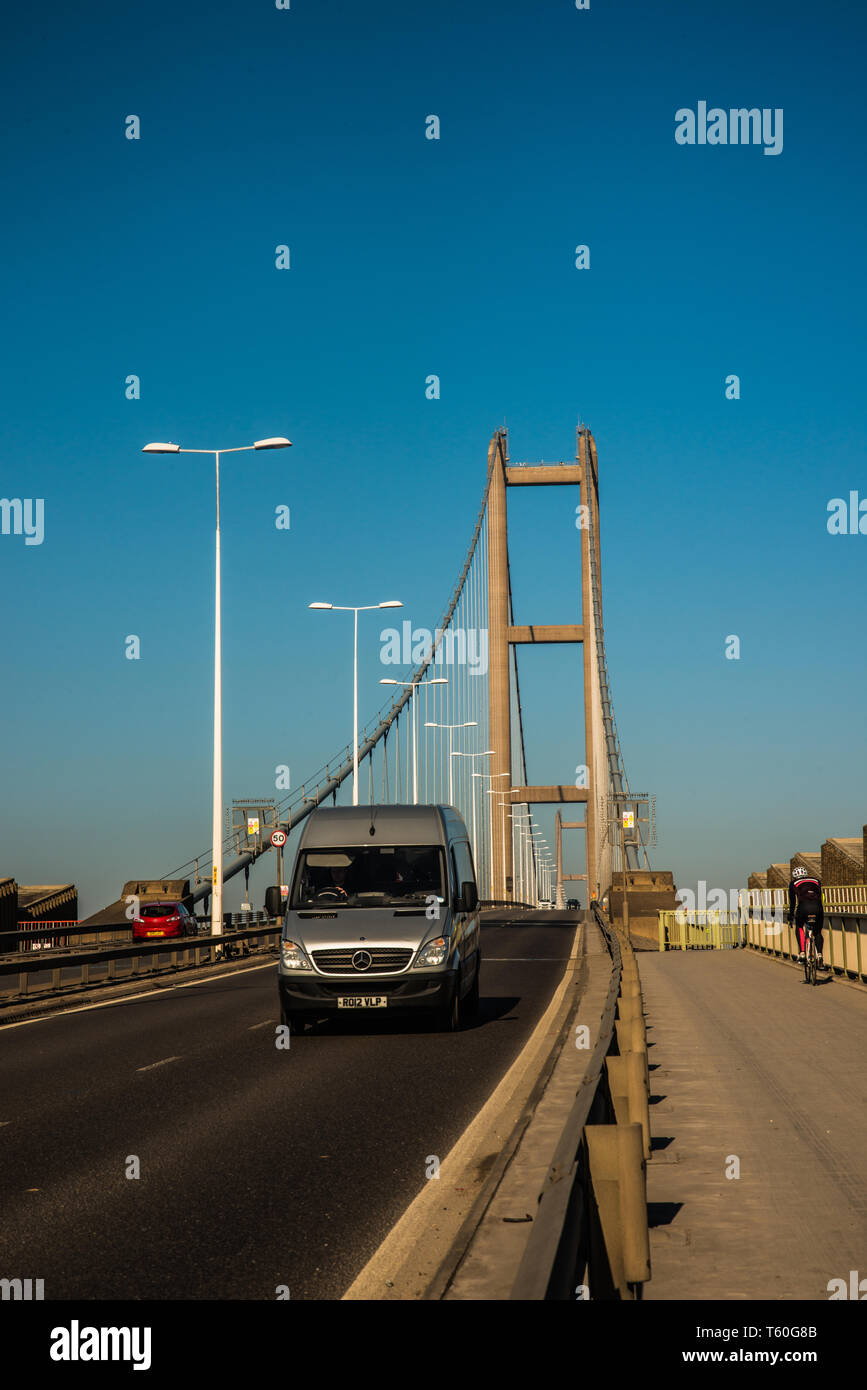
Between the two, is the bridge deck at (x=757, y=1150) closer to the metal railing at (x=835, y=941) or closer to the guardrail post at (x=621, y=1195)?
Result: the guardrail post at (x=621, y=1195)

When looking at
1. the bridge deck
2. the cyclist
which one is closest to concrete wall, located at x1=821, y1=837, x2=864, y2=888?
the cyclist

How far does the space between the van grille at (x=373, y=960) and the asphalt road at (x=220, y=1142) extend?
755mm

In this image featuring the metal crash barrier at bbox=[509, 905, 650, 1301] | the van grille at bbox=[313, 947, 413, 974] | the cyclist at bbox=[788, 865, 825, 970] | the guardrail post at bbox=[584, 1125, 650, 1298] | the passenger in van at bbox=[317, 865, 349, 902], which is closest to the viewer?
the metal crash barrier at bbox=[509, 905, 650, 1301]

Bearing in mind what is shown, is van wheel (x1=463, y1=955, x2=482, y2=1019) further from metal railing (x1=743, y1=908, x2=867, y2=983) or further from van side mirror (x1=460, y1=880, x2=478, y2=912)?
metal railing (x1=743, y1=908, x2=867, y2=983)

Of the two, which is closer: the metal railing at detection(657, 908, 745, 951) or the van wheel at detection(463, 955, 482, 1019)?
the van wheel at detection(463, 955, 482, 1019)

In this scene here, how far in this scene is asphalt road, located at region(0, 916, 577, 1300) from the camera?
5.89 meters

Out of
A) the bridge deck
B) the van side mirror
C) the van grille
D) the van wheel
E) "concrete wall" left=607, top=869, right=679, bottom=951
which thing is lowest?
"concrete wall" left=607, top=869, right=679, bottom=951

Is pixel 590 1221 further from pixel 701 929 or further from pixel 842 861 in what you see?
pixel 842 861

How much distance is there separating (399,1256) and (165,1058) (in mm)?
8139

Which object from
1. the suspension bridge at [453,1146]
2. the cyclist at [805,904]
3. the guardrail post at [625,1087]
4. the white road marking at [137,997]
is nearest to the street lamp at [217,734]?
the white road marking at [137,997]

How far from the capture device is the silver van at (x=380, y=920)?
14.5m

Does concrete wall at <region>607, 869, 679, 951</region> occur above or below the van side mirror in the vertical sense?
below

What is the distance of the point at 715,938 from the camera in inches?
1364
